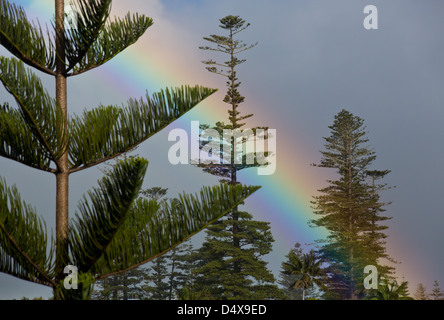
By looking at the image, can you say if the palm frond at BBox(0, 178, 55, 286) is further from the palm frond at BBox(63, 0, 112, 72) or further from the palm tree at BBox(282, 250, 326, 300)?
the palm tree at BBox(282, 250, 326, 300)

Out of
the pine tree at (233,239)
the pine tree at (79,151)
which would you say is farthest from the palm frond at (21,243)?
the pine tree at (233,239)

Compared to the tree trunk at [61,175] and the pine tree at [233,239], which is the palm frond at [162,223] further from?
the pine tree at [233,239]

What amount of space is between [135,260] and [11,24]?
2824 mm

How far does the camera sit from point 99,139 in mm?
6164

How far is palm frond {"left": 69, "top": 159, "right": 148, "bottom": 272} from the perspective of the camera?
16.9ft

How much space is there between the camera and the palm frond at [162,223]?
5.89m

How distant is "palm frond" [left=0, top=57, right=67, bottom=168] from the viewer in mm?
5910

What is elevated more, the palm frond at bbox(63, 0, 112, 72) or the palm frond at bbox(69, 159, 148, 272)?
the palm frond at bbox(63, 0, 112, 72)

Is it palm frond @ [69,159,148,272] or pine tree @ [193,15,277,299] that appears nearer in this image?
palm frond @ [69,159,148,272]

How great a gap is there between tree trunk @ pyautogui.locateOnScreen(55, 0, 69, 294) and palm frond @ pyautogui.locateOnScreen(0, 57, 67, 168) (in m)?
0.10

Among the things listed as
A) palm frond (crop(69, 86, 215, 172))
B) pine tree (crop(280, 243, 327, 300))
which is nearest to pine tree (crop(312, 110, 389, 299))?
pine tree (crop(280, 243, 327, 300))

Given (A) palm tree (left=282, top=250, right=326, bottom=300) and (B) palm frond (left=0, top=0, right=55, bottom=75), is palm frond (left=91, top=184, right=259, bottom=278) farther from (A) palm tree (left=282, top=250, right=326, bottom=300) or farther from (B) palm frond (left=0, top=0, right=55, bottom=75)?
(A) palm tree (left=282, top=250, right=326, bottom=300)
